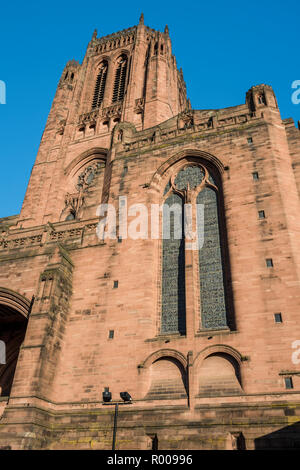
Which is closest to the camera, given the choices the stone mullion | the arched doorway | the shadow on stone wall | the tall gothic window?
the shadow on stone wall

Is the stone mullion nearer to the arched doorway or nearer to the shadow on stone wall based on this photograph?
the shadow on stone wall

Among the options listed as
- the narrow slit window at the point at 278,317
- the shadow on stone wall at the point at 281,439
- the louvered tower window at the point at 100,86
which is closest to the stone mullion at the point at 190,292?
the narrow slit window at the point at 278,317

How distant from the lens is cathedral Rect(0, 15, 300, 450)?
12.7 metres

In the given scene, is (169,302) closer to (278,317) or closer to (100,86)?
(278,317)

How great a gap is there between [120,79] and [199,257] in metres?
22.6

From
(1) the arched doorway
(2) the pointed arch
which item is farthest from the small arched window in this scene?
(1) the arched doorway

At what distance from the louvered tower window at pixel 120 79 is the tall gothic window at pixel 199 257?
15.6 metres

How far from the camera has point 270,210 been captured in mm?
15953


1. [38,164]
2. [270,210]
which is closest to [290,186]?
[270,210]

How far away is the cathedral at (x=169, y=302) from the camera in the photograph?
12703 mm

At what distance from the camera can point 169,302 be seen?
16125mm

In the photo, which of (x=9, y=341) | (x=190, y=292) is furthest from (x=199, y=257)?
(x=9, y=341)

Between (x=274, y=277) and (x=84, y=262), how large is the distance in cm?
819

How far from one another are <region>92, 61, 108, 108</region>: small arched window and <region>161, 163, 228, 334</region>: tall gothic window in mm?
16823
